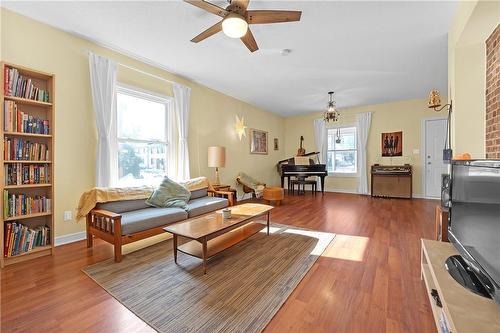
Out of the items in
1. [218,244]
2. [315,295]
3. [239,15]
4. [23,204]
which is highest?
[239,15]

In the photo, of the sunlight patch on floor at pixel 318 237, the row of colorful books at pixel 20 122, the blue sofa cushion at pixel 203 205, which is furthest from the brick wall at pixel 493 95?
the row of colorful books at pixel 20 122

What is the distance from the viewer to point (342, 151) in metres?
6.99

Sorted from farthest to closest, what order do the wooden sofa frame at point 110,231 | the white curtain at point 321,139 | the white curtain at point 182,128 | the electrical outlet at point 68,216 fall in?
the white curtain at point 321,139 → the white curtain at point 182,128 → the electrical outlet at point 68,216 → the wooden sofa frame at point 110,231

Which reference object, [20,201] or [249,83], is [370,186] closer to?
[249,83]

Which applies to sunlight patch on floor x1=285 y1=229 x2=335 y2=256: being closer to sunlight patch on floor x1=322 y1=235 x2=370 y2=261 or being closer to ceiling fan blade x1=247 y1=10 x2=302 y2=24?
sunlight patch on floor x1=322 y1=235 x2=370 y2=261

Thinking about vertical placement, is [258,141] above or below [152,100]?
below

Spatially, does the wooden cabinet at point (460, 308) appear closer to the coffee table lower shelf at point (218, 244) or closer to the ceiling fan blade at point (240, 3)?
the coffee table lower shelf at point (218, 244)

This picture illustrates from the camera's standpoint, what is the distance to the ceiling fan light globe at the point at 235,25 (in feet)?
6.18

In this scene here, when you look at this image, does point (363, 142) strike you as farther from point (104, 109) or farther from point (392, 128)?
point (104, 109)

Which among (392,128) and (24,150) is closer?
(24,150)

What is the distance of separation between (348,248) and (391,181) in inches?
168

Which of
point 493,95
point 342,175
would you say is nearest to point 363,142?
point 342,175

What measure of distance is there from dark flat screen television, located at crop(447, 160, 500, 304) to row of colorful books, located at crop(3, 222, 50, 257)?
12.1 ft

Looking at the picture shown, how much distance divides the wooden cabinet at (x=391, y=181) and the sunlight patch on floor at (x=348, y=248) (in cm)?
375
